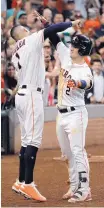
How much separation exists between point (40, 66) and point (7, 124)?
4.32 meters

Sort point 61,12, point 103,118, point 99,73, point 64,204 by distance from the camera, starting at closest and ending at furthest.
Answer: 1. point 64,204
2. point 103,118
3. point 99,73
4. point 61,12

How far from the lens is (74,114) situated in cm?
684

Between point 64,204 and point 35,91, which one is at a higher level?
point 35,91

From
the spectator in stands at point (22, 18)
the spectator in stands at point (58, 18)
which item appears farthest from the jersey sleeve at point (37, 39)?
the spectator in stands at point (58, 18)

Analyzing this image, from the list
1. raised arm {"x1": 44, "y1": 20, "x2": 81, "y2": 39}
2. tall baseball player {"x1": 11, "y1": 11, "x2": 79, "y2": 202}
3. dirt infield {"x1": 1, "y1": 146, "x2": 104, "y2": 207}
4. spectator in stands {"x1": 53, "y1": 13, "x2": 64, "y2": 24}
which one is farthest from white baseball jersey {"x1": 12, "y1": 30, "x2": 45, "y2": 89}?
spectator in stands {"x1": 53, "y1": 13, "x2": 64, "y2": 24}

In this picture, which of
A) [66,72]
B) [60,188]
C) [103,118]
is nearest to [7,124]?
[103,118]

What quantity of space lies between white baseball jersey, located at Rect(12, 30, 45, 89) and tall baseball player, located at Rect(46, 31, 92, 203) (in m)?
0.24

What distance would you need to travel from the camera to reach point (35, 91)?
280 inches

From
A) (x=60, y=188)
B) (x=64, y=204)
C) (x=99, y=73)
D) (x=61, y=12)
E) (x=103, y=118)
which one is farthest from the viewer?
(x=61, y=12)

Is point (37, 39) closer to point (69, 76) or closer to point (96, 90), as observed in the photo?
point (69, 76)

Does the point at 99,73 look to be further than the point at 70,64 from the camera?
Yes

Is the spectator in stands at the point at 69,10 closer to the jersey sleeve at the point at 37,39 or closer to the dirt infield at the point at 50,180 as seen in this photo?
the dirt infield at the point at 50,180

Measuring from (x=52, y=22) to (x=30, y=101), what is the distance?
7007 millimetres

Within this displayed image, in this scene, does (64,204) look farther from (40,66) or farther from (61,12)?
(61,12)
